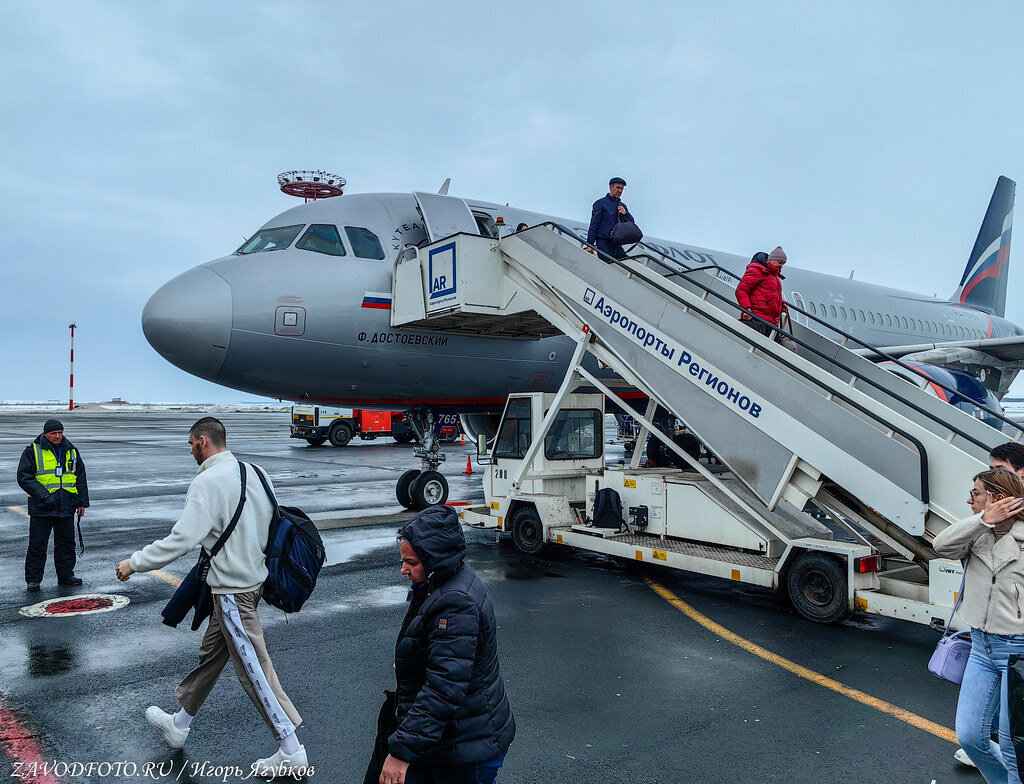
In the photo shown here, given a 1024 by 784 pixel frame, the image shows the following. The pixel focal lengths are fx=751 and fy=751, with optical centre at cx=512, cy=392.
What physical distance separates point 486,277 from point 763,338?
389cm

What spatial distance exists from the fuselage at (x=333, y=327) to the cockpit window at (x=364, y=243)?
0.06 feet

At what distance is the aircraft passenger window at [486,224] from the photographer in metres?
12.1

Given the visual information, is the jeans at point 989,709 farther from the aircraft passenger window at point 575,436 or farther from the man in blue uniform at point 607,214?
the man in blue uniform at point 607,214

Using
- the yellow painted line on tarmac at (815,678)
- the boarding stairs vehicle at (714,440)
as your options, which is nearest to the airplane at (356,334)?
the boarding stairs vehicle at (714,440)

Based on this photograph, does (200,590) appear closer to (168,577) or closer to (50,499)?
(50,499)

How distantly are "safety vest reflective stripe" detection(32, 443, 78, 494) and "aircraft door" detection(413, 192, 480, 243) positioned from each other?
555 cm

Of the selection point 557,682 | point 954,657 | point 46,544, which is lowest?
point 557,682

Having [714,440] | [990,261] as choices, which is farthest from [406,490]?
[990,261]

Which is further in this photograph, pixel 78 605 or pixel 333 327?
pixel 333 327

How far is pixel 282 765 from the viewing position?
4043mm

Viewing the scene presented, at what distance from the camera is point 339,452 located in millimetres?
27984

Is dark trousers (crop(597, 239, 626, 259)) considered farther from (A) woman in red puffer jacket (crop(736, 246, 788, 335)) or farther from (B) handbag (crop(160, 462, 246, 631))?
(B) handbag (crop(160, 462, 246, 631))

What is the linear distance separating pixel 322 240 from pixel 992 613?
9.32 meters

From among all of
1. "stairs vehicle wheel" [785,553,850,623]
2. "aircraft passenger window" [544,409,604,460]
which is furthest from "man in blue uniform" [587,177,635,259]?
"stairs vehicle wheel" [785,553,850,623]
